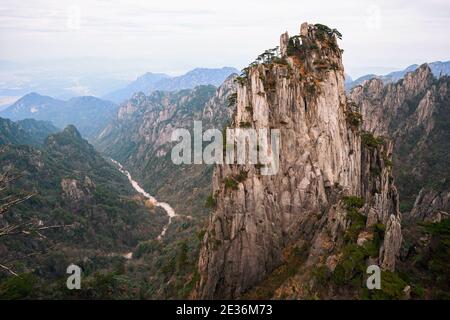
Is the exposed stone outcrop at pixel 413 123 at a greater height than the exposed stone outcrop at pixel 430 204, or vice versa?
the exposed stone outcrop at pixel 413 123

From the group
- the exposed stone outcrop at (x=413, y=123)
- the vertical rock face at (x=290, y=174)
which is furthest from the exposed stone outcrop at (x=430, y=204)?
the vertical rock face at (x=290, y=174)

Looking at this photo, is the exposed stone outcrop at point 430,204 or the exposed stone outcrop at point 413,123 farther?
the exposed stone outcrop at point 413,123

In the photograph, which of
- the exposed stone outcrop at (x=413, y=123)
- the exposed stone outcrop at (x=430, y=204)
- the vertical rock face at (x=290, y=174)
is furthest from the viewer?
the exposed stone outcrop at (x=413, y=123)

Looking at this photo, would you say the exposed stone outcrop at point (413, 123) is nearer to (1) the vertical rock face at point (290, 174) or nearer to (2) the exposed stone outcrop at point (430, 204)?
(2) the exposed stone outcrop at point (430, 204)

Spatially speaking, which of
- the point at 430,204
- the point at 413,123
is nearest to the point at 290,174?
the point at 430,204

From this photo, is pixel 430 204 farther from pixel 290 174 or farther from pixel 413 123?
pixel 413 123

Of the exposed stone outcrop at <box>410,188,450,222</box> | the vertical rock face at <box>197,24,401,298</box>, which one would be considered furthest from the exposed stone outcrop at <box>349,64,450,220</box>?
the vertical rock face at <box>197,24,401,298</box>

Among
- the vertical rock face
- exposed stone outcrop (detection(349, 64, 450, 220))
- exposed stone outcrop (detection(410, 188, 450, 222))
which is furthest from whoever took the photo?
exposed stone outcrop (detection(349, 64, 450, 220))

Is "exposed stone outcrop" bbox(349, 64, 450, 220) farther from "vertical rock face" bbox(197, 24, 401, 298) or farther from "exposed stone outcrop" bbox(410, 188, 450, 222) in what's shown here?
"vertical rock face" bbox(197, 24, 401, 298)
